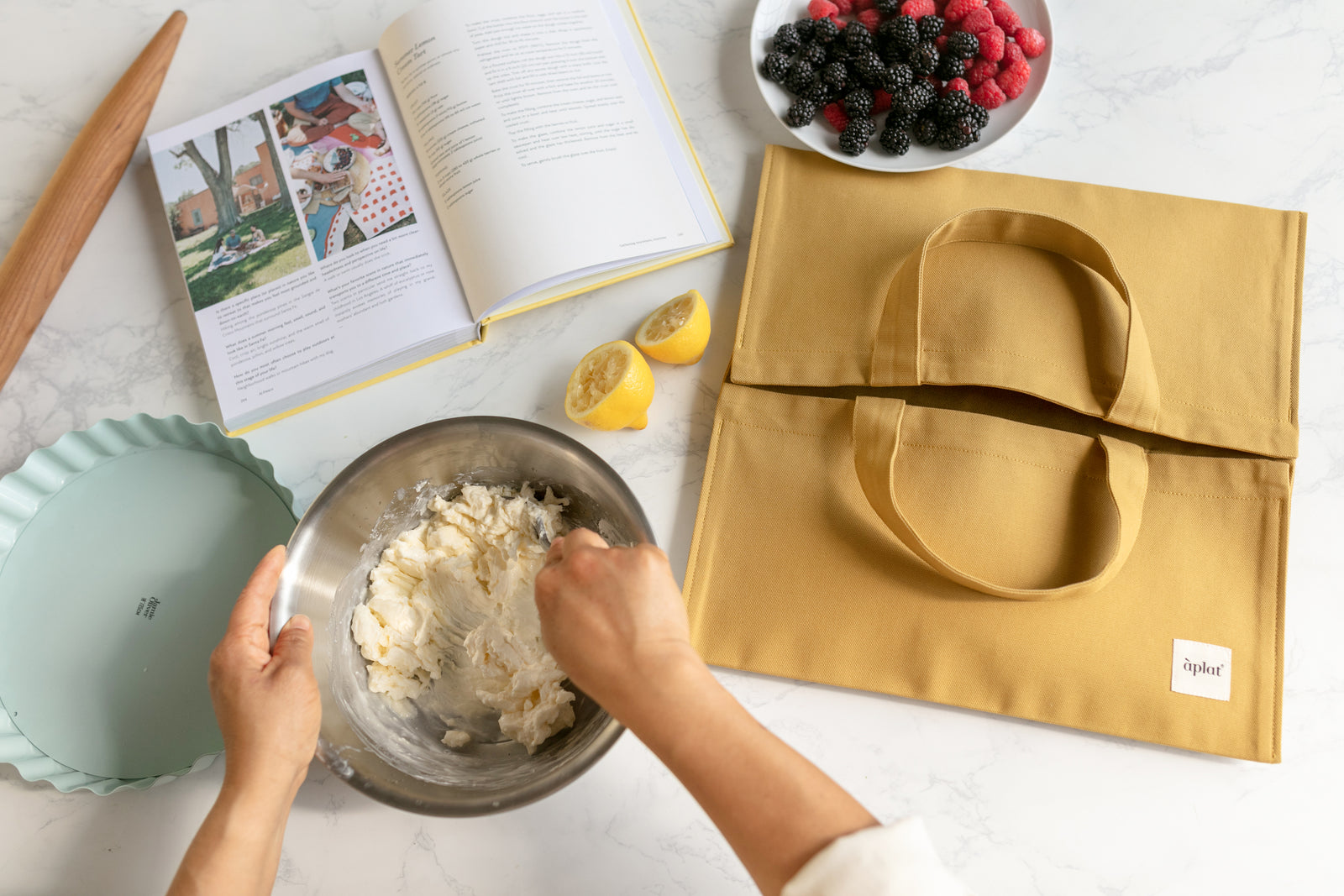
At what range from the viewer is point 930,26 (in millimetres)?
1092

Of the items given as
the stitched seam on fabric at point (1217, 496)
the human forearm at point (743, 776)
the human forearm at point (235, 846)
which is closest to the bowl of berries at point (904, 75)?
the stitched seam on fabric at point (1217, 496)

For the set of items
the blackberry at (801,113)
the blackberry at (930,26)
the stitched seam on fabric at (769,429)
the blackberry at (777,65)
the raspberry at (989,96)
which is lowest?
the stitched seam on fabric at (769,429)

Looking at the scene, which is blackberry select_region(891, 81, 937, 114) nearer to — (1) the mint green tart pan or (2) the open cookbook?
(2) the open cookbook

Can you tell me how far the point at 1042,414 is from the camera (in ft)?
3.53

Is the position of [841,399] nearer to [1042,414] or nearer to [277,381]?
[1042,414]

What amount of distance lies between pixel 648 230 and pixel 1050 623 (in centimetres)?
76

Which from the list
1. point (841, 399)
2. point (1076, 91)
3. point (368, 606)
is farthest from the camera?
point (1076, 91)

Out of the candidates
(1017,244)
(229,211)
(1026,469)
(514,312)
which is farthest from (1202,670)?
(229,211)

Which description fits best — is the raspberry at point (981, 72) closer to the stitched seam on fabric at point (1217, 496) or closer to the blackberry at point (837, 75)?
the blackberry at point (837, 75)

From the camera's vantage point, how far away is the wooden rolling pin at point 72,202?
1.15 metres

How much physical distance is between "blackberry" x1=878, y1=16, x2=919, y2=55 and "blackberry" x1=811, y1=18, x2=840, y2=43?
0.23ft

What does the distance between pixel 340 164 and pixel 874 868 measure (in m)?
1.16

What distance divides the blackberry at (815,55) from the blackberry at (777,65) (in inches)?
1.1

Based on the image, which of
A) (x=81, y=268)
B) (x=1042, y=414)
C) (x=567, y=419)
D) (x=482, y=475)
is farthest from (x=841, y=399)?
(x=81, y=268)
